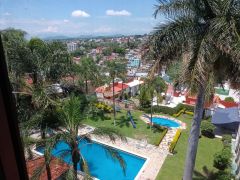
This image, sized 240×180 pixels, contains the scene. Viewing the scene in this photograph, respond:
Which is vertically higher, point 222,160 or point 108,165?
point 222,160

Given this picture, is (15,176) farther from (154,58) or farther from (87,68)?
(87,68)

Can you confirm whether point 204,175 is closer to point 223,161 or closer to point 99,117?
point 223,161

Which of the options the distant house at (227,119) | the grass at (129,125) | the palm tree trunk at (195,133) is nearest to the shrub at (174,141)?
the grass at (129,125)

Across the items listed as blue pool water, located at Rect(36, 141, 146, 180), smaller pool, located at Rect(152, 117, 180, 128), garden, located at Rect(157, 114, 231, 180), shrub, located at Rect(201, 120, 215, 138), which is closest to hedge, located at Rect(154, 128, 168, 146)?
garden, located at Rect(157, 114, 231, 180)

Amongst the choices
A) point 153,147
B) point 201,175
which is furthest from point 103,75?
point 201,175

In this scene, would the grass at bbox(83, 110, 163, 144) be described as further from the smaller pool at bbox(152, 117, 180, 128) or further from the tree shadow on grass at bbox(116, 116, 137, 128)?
the smaller pool at bbox(152, 117, 180, 128)

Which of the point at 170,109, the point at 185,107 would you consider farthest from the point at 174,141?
the point at 185,107

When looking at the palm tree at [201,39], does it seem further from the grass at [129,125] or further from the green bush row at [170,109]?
the green bush row at [170,109]
